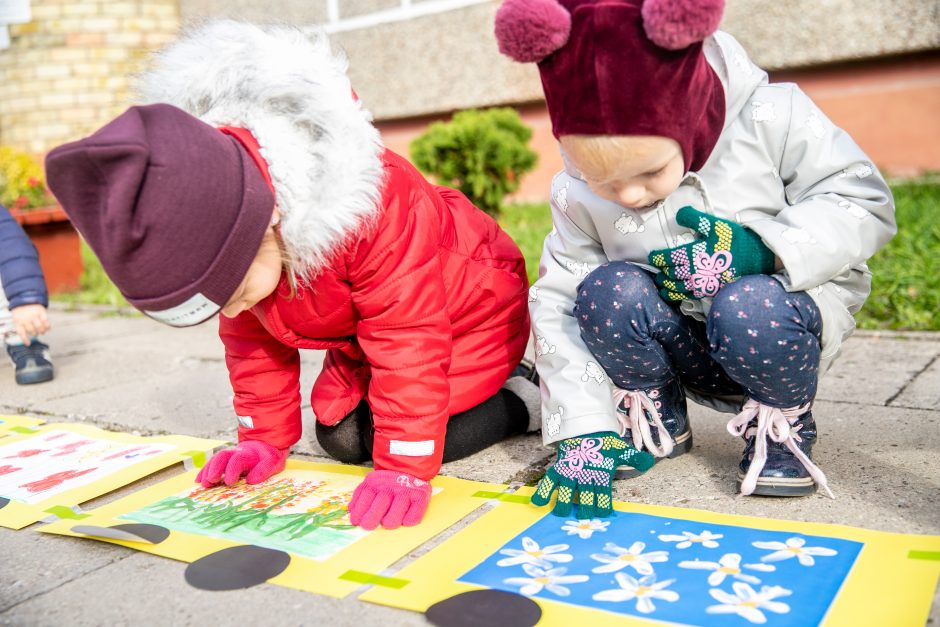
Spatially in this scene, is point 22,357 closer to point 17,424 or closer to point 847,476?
point 17,424

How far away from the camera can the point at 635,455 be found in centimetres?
150

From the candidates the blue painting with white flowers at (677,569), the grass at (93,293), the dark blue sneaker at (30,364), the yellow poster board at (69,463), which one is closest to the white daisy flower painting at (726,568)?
the blue painting with white flowers at (677,569)

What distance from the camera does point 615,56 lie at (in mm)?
1194

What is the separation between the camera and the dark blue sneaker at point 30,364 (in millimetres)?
2707

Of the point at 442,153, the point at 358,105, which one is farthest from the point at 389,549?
the point at 442,153

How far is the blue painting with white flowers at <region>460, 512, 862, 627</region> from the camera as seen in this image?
42.8 inches

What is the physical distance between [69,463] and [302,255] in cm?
82

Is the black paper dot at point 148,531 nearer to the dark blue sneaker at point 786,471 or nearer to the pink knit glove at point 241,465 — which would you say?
the pink knit glove at point 241,465

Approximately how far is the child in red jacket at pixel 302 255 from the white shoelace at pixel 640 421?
28 cm

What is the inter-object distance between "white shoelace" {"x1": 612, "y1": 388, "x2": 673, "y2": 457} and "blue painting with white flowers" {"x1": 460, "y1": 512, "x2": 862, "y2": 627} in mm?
261

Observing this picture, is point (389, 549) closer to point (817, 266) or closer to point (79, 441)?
point (817, 266)

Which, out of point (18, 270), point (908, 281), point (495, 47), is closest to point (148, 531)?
point (18, 270)

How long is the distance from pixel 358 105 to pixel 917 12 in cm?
475

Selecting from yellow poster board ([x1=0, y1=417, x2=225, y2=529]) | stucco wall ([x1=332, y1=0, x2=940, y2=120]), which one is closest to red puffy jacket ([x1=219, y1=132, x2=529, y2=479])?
yellow poster board ([x1=0, y1=417, x2=225, y2=529])
